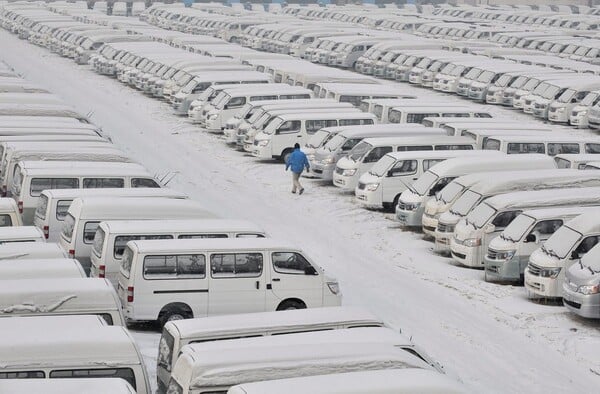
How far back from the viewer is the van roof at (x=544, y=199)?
90.4 feet

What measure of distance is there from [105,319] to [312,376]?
4574mm

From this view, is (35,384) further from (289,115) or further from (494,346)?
(289,115)

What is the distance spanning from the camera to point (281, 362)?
51.6 feet

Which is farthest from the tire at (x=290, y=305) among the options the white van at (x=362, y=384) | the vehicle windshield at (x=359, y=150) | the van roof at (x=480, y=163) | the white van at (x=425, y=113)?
the white van at (x=425, y=113)

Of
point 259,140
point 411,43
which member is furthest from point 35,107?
point 411,43

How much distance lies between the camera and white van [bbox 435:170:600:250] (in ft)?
94.1

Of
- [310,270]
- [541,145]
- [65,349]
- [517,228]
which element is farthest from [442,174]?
[65,349]

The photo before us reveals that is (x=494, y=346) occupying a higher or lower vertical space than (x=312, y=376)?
lower

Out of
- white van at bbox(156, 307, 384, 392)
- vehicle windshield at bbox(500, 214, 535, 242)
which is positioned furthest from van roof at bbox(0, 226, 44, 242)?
vehicle windshield at bbox(500, 214, 535, 242)

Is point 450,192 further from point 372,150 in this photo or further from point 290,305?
point 290,305

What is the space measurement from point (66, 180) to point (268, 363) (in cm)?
1255

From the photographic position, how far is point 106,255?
73.8 feet

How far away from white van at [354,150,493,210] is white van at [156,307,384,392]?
14.0 meters

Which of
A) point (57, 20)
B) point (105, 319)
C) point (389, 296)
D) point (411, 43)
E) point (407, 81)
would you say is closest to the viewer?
point (105, 319)
